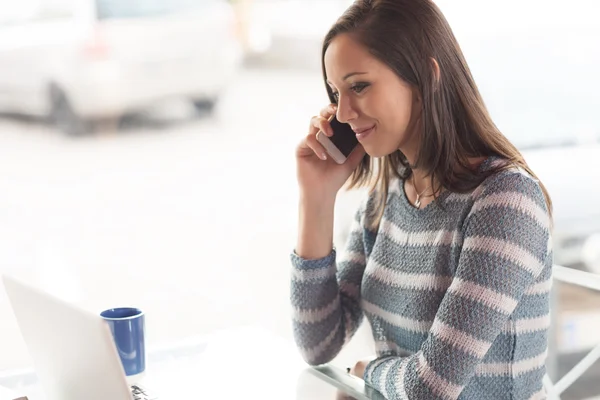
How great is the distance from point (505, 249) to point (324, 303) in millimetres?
414

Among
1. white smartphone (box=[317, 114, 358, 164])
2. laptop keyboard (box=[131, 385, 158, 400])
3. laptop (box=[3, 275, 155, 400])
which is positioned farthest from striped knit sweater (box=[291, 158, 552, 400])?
laptop (box=[3, 275, 155, 400])

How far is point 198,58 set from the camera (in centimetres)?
390

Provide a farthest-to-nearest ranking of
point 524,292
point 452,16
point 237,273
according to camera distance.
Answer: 1. point 237,273
2. point 452,16
3. point 524,292

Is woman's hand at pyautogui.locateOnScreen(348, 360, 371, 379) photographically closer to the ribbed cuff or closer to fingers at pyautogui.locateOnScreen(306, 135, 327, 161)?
the ribbed cuff

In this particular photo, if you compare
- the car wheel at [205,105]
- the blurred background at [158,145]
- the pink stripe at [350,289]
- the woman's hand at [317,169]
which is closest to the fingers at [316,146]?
the woman's hand at [317,169]

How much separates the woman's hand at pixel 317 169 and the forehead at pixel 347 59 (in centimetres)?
17

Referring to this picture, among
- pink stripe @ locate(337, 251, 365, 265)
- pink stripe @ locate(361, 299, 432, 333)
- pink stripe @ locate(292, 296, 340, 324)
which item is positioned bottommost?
pink stripe @ locate(292, 296, 340, 324)

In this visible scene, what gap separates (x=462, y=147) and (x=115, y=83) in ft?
8.70

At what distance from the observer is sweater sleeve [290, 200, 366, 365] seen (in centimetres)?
153

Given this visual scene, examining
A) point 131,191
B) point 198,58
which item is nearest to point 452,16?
point 198,58

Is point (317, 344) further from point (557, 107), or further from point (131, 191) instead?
point (131, 191)

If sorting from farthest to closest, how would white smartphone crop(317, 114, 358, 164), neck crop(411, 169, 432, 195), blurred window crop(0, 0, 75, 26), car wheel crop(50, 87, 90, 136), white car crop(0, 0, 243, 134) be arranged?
car wheel crop(50, 87, 90, 136), white car crop(0, 0, 243, 134), blurred window crop(0, 0, 75, 26), white smartphone crop(317, 114, 358, 164), neck crop(411, 169, 432, 195)

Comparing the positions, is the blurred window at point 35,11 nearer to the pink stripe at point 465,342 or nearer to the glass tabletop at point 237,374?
the glass tabletop at point 237,374

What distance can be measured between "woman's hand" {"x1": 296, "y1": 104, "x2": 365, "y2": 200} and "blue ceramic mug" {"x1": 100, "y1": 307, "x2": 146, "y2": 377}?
15.4 inches
